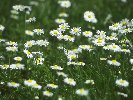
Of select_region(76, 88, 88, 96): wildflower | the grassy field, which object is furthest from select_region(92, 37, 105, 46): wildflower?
select_region(76, 88, 88, 96): wildflower

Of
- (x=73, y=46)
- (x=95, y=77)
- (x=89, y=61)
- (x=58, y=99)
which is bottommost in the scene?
(x=58, y=99)

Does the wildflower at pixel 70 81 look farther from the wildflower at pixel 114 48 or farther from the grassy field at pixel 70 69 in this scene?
the wildflower at pixel 114 48

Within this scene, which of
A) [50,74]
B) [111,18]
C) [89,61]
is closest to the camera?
[50,74]

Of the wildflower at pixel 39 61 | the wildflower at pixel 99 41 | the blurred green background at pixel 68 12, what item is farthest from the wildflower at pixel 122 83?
the blurred green background at pixel 68 12

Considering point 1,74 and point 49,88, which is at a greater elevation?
point 1,74

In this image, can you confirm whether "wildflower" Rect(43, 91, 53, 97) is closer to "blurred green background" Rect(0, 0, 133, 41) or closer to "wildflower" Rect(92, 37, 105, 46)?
"wildflower" Rect(92, 37, 105, 46)

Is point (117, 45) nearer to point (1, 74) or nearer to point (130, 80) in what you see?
point (130, 80)

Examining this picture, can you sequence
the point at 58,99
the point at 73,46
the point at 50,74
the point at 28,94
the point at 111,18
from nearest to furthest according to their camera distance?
the point at 58,99
the point at 28,94
the point at 50,74
the point at 73,46
the point at 111,18

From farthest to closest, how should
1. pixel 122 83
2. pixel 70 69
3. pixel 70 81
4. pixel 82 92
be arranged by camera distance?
pixel 70 69, pixel 70 81, pixel 122 83, pixel 82 92

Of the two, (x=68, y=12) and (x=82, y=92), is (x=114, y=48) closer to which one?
(x=82, y=92)

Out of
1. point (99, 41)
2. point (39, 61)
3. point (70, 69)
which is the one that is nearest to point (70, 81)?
point (70, 69)

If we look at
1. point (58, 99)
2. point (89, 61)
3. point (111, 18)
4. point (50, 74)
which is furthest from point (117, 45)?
point (111, 18)
